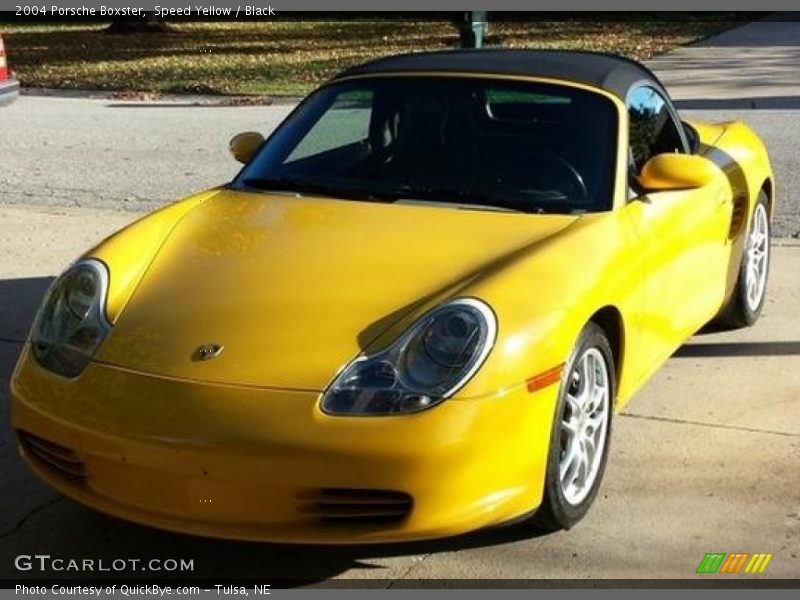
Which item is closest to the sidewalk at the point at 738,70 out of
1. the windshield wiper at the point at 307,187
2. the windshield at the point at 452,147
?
the windshield at the point at 452,147

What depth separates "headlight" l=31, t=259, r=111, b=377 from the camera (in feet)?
13.2

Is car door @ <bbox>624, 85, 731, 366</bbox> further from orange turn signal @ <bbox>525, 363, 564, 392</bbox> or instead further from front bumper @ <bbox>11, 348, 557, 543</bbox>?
front bumper @ <bbox>11, 348, 557, 543</bbox>

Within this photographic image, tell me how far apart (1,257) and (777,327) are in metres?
4.44

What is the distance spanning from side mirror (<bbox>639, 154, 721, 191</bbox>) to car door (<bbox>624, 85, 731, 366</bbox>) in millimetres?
77

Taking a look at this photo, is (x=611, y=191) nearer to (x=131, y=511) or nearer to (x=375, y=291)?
(x=375, y=291)

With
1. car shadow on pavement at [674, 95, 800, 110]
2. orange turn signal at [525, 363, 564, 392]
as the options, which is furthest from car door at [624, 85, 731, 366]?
car shadow on pavement at [674, 95, 800, 110]

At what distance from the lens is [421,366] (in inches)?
148

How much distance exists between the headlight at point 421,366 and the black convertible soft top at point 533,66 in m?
1.62

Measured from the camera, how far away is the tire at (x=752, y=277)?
6.06 m

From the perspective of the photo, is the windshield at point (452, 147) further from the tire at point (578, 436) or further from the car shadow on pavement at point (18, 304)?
the car shadow on pavement at point (18, 304)

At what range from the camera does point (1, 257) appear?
783 centimetres

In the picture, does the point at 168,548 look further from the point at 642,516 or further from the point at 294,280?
the point at 642,516

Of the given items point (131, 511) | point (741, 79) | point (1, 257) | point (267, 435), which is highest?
point (267, 435)

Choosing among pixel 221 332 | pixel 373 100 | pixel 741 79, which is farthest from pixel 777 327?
pixel 741 79
